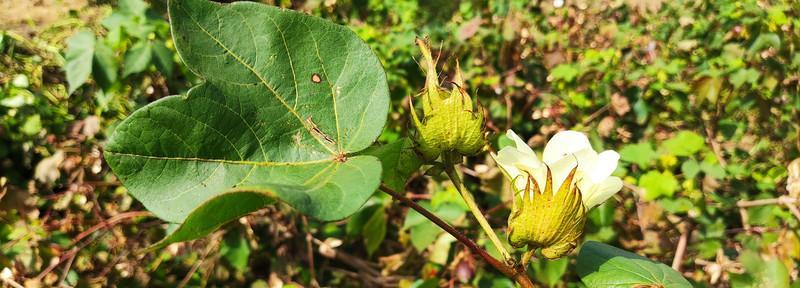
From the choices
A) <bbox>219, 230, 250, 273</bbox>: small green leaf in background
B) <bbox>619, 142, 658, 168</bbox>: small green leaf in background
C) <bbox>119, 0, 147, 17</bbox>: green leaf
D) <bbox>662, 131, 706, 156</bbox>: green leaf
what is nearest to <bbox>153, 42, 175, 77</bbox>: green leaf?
<bbox>119, 0, 147, 17</bbox>: green leaf

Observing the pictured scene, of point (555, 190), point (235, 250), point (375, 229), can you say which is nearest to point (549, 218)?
point (555, 190)

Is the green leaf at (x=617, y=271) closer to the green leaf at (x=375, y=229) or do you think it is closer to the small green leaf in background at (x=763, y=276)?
the small green leaf in background at (x=763, y=276)

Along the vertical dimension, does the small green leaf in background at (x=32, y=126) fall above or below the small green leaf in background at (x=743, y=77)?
below

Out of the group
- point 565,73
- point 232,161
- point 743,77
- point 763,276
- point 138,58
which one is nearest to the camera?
point 232,161

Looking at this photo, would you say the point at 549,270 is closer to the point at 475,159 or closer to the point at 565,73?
the point at 475,159

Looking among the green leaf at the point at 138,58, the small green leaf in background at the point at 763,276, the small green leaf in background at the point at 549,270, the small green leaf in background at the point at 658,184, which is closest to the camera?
the small green leaf in background at the point at 763,276

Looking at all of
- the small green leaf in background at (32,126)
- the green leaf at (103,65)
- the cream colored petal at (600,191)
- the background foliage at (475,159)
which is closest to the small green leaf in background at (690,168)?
the background foliage at (475,159)
